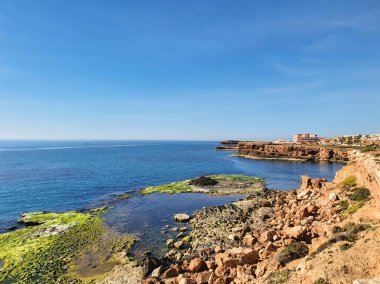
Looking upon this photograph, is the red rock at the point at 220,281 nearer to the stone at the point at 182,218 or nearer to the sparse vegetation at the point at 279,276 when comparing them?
the sparse vegetation at the point at 279,276

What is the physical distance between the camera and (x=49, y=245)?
33.8 m

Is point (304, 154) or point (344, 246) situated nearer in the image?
point (344, 246)

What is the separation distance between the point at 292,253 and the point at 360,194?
15.4 metres

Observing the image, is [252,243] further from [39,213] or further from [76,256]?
[39,213]

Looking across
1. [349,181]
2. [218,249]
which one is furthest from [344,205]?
[218,249]

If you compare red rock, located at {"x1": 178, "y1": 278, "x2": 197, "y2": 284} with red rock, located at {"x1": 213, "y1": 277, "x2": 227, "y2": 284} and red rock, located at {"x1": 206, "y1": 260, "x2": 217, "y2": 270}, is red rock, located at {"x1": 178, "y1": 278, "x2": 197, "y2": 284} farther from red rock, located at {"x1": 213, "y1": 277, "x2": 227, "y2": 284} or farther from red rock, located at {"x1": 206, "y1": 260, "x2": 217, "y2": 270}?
red rock, located at {"x1": 206, "y1": 260, "x2": 217, "y2": 270}

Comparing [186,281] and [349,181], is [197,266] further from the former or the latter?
[349,181]

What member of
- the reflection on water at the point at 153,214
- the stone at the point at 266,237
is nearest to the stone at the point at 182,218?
the reflection on water at the point at 153,214

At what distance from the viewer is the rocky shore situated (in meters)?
17.7

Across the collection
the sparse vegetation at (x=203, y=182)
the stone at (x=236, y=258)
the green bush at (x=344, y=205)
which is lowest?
the sparse vegetation at (x=203, y=182)

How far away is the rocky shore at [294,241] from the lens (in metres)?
17.7

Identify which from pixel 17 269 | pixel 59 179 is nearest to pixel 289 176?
pixel 59 179

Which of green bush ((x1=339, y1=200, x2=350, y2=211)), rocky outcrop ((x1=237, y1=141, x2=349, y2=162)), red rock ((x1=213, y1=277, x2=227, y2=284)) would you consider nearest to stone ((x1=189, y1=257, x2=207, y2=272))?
red rock ((x1=213, y1=277, x2=227, y2=284))

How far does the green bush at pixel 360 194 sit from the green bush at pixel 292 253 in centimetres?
1279
